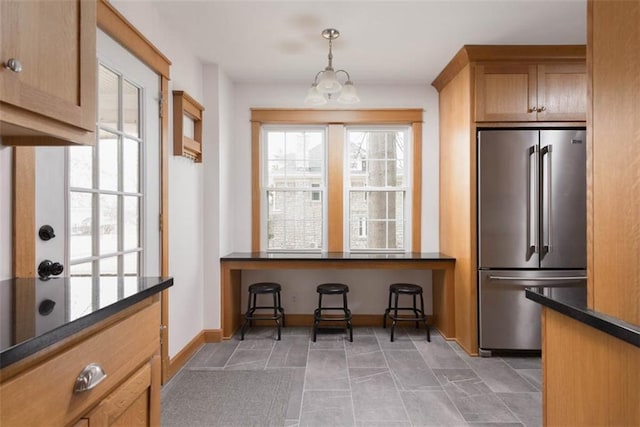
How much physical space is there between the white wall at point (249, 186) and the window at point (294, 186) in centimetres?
26

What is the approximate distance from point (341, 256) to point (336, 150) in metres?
1.19

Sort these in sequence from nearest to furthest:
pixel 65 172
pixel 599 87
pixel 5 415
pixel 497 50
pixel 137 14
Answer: pixel 5 415
pixel 599 87
pixel 65 172
pixel 137 14
pixel 497 50

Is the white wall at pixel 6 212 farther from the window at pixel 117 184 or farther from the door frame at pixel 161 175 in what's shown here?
the window at pixel 117 184

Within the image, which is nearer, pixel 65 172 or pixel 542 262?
pixel 65 172

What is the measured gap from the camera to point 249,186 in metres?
4.11

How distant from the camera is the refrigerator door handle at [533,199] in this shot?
313cm

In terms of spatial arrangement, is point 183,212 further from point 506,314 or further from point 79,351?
point 506,314

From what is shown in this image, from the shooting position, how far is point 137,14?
2277mm

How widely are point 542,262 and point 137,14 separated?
3.57 meters

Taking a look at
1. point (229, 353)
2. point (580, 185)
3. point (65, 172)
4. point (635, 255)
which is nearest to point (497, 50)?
point (580, 185)

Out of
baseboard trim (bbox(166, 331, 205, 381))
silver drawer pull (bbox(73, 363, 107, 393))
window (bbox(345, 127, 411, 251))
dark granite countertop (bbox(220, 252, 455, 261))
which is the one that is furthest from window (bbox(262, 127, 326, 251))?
silver drawer pull (bbox(73, 363, 107, 393))

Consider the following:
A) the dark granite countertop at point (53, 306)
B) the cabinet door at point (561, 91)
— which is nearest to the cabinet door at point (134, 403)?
the dark granite countertop at point (53, 306)

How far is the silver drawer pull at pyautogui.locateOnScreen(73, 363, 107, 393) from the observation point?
0.89 meters

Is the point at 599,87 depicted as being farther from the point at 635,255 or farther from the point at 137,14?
the point at 137,14
